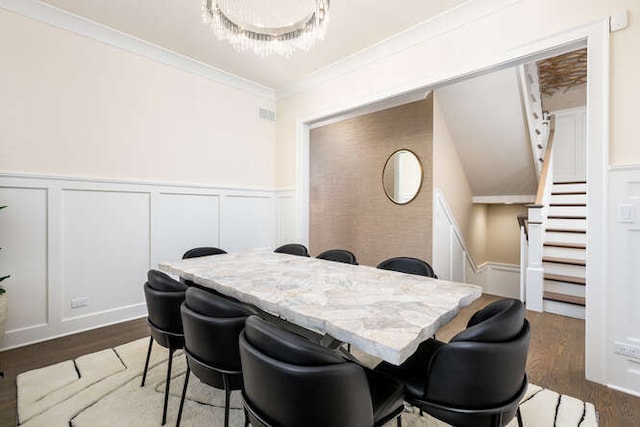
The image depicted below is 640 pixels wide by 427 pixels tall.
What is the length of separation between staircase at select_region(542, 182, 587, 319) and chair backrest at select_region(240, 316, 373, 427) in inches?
144

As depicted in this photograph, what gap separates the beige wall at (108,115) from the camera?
259 cm

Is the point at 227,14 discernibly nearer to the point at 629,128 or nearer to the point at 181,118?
the point at 181,118

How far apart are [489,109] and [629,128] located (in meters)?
1.98

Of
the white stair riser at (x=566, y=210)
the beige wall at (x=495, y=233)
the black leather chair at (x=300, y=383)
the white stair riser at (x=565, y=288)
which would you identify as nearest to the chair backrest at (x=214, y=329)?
the black leather chair at (x=300, y=383)

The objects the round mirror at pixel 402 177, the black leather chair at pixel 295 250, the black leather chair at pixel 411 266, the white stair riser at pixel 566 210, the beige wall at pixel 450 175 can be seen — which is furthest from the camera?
the white stair riser at pixel 566 210

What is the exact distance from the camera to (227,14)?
2.04 meters

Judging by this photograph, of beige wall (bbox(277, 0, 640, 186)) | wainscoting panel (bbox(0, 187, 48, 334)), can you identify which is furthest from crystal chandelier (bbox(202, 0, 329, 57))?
wainscoting panel (bbox(0, 187, 48, 334))

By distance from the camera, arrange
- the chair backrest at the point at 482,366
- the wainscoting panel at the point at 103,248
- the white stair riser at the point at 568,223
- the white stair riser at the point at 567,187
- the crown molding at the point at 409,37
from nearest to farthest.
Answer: the chair backrest at the point at 482,366
the crown molding at the point at 409,37
the wainscoting panel at the point at 103,248
the white stair riser at the point at 568,223
the white stair riser at the point at 567,187

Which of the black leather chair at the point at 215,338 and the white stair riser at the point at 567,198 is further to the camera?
the white stair riser at the point at 567,198

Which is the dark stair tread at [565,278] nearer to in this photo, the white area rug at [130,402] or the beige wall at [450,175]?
the beige wall at [450,175]

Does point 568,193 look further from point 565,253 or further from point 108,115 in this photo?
point 108,115

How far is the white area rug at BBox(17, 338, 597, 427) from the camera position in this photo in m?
1.67

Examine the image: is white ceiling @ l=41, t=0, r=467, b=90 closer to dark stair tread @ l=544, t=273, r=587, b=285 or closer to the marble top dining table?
the marble top dining table

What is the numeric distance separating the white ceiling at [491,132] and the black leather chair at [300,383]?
3.66 m
